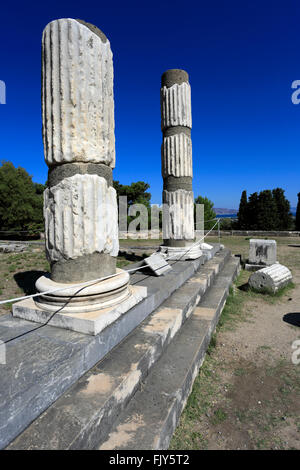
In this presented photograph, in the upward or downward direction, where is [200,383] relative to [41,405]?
downward

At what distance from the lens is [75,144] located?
2820 mm

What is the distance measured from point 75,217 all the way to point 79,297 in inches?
34.5

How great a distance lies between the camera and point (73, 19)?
275 centimetres

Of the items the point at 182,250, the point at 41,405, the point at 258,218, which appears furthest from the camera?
the point at 258,218

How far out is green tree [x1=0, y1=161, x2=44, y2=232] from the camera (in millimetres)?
21109

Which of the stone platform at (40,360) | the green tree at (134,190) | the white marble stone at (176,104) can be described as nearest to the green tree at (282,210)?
the green tree at (134,190)

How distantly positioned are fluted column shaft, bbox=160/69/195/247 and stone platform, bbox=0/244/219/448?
13.1ft

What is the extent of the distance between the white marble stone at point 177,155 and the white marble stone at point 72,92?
13.7ft

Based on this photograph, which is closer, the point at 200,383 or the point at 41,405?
the point at 41,405

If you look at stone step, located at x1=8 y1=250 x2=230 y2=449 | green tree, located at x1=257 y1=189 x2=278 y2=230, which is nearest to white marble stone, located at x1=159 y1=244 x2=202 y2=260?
stone step, located at x1=8 y1=250 x2=230 y2=449

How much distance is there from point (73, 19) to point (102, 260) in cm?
268
